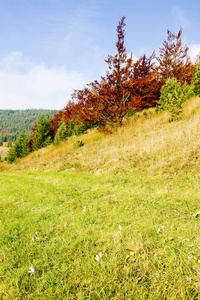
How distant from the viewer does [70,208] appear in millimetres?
3885

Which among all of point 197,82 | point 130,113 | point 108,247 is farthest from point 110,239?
point 197,82

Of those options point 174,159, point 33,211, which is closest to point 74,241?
point 33,211

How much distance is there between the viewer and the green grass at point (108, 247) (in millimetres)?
1585

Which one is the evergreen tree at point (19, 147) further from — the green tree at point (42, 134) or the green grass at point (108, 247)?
the green grass at point (108, 247)

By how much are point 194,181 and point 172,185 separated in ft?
1.94

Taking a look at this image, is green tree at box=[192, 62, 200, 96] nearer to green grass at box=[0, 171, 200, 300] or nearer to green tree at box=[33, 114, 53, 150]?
green grass at box=[0, 171, 200, 300]

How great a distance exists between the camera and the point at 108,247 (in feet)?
7.18

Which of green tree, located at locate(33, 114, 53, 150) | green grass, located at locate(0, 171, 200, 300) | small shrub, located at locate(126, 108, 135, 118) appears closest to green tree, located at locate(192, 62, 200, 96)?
small shrub, located at locate(126, 108, 135, 118)

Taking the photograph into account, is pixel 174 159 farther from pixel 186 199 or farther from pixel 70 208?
pixel 70 208

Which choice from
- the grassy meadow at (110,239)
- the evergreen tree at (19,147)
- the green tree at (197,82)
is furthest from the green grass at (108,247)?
the evergreen tree at (19,147)

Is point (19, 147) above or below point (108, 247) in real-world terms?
above

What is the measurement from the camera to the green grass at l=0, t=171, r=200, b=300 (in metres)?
1.58

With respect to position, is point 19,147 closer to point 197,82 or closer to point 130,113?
point 130,113

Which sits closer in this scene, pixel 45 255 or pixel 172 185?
pixel 45 255
